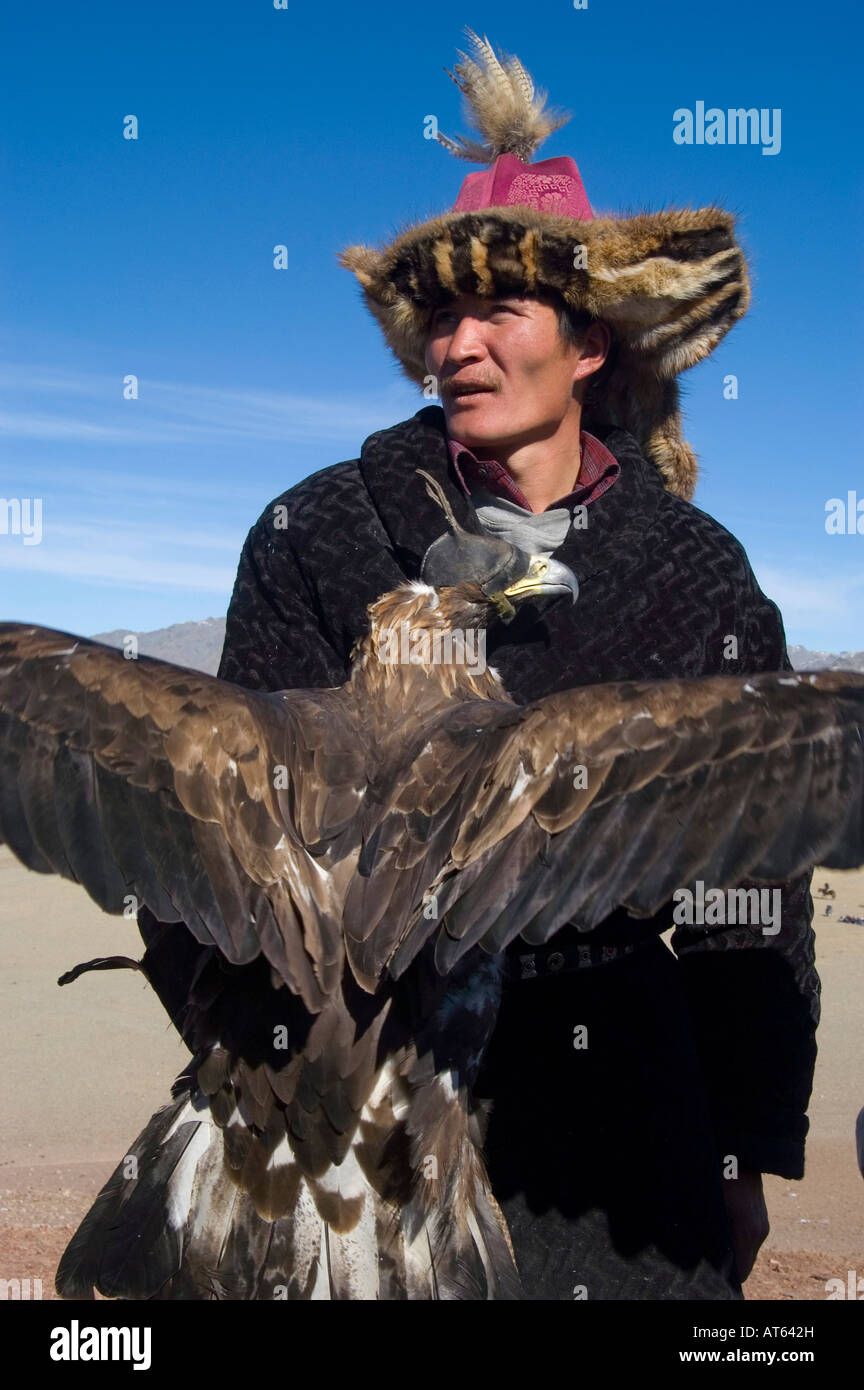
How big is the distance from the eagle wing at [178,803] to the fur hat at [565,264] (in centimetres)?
165

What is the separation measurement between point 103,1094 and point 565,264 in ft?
23.4

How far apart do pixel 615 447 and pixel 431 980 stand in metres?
1.88

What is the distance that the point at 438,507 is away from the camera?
3.81 metres

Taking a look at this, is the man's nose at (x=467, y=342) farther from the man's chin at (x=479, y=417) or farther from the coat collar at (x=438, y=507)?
the coat collar at (x=438, y=507)

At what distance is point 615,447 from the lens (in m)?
4.01

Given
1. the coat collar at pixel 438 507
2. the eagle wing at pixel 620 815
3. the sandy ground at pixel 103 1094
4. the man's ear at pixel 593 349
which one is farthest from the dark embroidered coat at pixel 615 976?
the sandy ground at pixel 103 1094

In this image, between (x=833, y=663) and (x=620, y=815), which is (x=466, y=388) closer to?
(x=620, y=815)

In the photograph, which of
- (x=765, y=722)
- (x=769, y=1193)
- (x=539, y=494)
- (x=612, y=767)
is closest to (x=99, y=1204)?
(x=612, y=767)

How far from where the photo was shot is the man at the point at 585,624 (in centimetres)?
338

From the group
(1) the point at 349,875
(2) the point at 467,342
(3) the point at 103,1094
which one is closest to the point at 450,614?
(2) the point at 467,342

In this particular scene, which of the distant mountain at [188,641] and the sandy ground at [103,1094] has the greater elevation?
the distant mountain at [188,641]

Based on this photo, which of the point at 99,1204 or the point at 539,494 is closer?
the point at 99,1204
